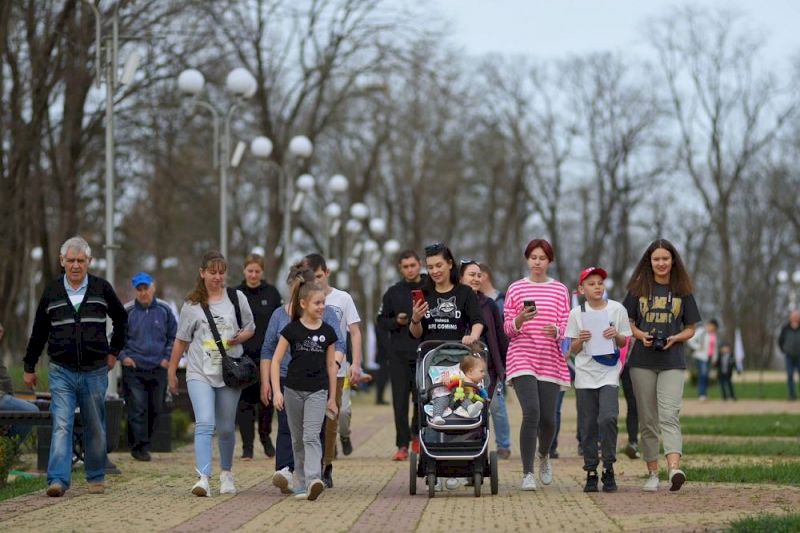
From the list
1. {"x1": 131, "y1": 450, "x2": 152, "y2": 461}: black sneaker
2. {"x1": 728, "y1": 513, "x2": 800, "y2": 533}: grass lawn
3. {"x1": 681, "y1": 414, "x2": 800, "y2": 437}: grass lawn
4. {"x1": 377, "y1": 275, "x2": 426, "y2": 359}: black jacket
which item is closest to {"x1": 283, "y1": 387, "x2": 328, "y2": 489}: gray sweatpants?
{"x1": 377, "y1": 275, "x2": 426, "y2": 359}: black jacket

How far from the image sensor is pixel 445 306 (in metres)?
12.8

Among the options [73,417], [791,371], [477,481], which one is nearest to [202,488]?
[73,417]

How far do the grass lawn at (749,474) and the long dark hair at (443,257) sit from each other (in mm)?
2729

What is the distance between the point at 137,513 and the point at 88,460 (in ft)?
6.38

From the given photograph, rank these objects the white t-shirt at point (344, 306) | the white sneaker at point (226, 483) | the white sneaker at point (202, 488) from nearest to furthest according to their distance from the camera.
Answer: the white sneaker at point (202, 488)
the white sneaker at point (226, 483)
the white t-shirt at point (344, 306)

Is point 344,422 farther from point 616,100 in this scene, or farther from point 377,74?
point 616,100

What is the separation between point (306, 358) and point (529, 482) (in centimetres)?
214

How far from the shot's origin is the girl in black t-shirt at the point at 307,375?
39.8 feet

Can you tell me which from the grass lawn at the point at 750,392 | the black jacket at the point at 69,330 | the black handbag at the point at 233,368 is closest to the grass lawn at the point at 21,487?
the black jacket at the point at 69,330

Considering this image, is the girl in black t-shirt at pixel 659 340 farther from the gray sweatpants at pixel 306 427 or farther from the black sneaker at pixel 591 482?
the gray sweatpants at pixel 306 427

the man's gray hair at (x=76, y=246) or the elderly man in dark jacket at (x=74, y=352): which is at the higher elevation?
the man's gray hair at (x=76, y=246)

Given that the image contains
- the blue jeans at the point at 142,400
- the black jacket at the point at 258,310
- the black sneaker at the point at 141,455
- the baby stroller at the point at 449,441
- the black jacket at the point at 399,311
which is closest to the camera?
the baby stroller at the point at 449,441

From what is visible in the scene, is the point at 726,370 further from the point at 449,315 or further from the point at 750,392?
the point at 449,315

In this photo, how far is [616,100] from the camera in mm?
66562
